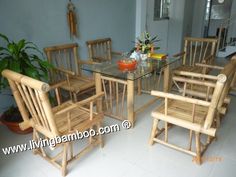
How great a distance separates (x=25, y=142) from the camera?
6.68 ft

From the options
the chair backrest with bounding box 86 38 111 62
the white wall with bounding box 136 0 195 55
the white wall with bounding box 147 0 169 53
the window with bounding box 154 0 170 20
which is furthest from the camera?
the window with bounding box 154 0 170 20

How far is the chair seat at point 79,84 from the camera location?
2.38 meters

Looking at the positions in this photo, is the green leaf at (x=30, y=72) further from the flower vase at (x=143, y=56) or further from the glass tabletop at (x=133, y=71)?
the flower vase at (x=143, y=56)

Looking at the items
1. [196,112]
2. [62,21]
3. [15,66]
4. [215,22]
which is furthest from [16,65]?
[215,22]

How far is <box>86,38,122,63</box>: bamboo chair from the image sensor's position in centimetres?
301

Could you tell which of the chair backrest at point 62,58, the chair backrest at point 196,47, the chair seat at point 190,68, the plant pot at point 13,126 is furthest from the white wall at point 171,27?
the plant pot at point 13,126

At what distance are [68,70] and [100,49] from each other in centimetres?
92

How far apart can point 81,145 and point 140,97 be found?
4.40ft

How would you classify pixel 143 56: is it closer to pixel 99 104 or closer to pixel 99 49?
pixel 99 104

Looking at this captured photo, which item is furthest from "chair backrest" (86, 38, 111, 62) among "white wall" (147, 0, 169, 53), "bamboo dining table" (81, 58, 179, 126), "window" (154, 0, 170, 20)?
"window" (154, 0, 170, 20)

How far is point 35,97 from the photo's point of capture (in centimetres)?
128

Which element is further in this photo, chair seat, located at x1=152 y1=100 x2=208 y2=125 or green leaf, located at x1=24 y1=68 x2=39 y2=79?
green leaf, located at x1=24 y1=68 x2=39 y2=79

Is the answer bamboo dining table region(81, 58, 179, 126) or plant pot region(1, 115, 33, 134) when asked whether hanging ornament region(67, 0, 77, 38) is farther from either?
plant pot region(1, 115, 33, 134)

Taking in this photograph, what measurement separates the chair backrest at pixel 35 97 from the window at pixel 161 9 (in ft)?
11.6
